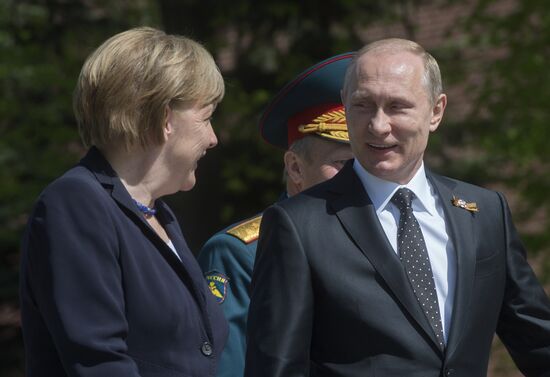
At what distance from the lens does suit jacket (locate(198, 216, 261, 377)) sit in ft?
12.3

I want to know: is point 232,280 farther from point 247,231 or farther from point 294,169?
point 294,169

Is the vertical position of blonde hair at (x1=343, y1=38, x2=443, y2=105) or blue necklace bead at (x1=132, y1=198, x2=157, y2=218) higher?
blonde hair at (x1=343, y1=38, x2=443, y2=105)

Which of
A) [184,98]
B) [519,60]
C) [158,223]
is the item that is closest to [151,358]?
[158,223]

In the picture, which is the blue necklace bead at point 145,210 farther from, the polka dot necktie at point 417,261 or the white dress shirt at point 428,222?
the polka dot necktie at point 417,261

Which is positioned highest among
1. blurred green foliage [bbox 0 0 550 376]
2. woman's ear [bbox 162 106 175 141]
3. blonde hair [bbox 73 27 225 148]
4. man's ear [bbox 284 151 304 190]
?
blonde hair [bbox 73 27 225 148]

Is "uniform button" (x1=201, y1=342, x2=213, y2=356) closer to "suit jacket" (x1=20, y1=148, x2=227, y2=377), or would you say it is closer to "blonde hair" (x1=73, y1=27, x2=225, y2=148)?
"suit jacket" (x1=20, y1=148, x2=227, y2=377)

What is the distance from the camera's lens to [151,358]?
3055mm

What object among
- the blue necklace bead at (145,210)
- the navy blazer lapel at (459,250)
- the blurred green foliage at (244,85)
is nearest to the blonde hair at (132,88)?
the blue necklace bead at (145,210)

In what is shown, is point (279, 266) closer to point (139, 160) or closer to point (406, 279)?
point (406, 279)

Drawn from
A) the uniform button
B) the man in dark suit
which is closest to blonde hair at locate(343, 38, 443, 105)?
the man in dark suit

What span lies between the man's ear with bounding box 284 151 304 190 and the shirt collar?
3.01ft

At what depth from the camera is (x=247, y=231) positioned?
3.96 m

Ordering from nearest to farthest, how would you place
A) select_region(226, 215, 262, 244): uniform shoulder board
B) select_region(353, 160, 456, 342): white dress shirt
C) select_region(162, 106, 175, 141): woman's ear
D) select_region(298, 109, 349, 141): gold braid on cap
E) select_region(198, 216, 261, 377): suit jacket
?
select_region(353, 160, 456, 342): white dress shirt
select_region(162, 106, 175, 141): woman's ear
select_region(198, 216, 261, 377): suit jacket
select_region(226, 215, 262, 244): uniform shoulder board
select_region(298, 109, 349, 141): gold braid on cap

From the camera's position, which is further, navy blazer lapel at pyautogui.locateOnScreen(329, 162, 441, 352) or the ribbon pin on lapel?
the ribbon pin on lapel
